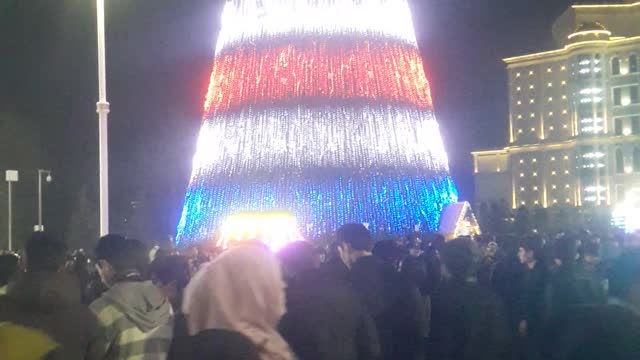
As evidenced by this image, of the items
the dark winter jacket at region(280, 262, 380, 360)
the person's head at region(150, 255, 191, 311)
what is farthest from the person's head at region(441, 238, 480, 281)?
the person's head at region(150, 255, 191, 311)

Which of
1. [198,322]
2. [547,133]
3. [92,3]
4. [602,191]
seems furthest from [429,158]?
[547,133]

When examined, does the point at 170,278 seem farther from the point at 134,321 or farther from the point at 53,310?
the point at 53,310

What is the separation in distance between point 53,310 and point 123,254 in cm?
109

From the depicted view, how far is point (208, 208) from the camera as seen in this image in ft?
77.6

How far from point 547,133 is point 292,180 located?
1511 inches

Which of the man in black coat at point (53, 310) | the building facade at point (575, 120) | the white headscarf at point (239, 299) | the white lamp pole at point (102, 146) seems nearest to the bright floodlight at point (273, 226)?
the white lamp pole at point (102, 146)

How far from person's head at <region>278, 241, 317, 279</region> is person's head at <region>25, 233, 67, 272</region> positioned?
63.5 inches

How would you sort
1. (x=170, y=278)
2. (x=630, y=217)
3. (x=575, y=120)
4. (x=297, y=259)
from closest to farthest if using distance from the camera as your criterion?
1. (x=297, y=259)
2. (x=170, y=278)
3. (x=630, y=217)
4. (x=575, y=120)

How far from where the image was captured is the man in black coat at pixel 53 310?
4.49 meters

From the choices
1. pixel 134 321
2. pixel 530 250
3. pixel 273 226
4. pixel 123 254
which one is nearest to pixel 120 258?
pixel 123 254

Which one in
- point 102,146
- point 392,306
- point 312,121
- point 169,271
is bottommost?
point 392,306

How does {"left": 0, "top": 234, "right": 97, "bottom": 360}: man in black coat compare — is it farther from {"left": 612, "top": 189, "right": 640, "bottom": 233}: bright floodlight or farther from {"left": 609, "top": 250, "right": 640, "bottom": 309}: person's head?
{"left": 612, "top": 189, "right": 640, "bottom": 233}: bright floodlight

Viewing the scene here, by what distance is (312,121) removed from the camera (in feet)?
76.8

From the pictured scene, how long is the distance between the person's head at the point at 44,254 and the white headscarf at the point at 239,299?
1746 millimetres
